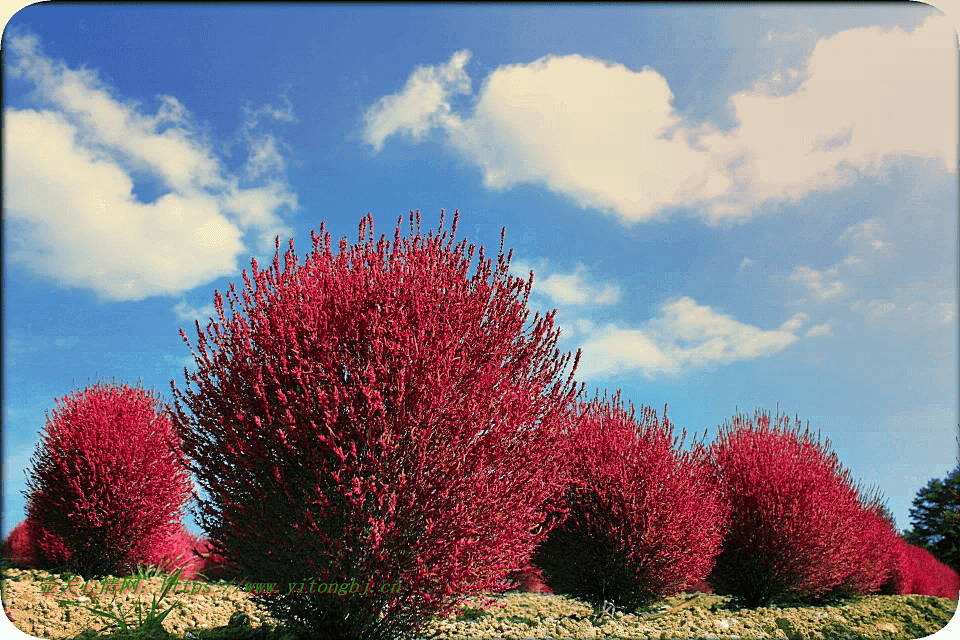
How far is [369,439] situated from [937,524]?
34.1 metres

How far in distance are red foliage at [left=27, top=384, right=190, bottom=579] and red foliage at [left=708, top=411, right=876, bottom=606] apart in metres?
10.4

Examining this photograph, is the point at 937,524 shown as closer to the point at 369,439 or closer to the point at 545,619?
the point at 545,619

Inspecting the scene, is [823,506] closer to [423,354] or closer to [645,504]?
[645,504]

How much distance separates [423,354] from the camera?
17.1 ft

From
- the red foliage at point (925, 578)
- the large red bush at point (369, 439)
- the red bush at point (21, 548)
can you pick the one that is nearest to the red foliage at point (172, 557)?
the red bush at point (21, 548)

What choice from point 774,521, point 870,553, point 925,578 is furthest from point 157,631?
point 925,578

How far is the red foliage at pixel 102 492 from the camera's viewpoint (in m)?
10.3

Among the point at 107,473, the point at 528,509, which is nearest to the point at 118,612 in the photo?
the point at 107,473

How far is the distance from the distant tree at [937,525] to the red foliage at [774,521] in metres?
19.6

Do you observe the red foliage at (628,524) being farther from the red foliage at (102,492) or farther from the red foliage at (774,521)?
the red foliage at (102,492)

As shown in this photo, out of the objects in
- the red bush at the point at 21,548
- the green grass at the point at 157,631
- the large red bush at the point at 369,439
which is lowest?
the red bush at the point at 21,548

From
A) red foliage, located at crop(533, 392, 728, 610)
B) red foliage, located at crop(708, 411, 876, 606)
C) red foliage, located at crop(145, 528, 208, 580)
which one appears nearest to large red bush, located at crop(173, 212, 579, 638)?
red foliage, located at crop(533, 392, 728, 610)

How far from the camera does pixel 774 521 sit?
1119 centimetres

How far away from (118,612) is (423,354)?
5.91 meters
